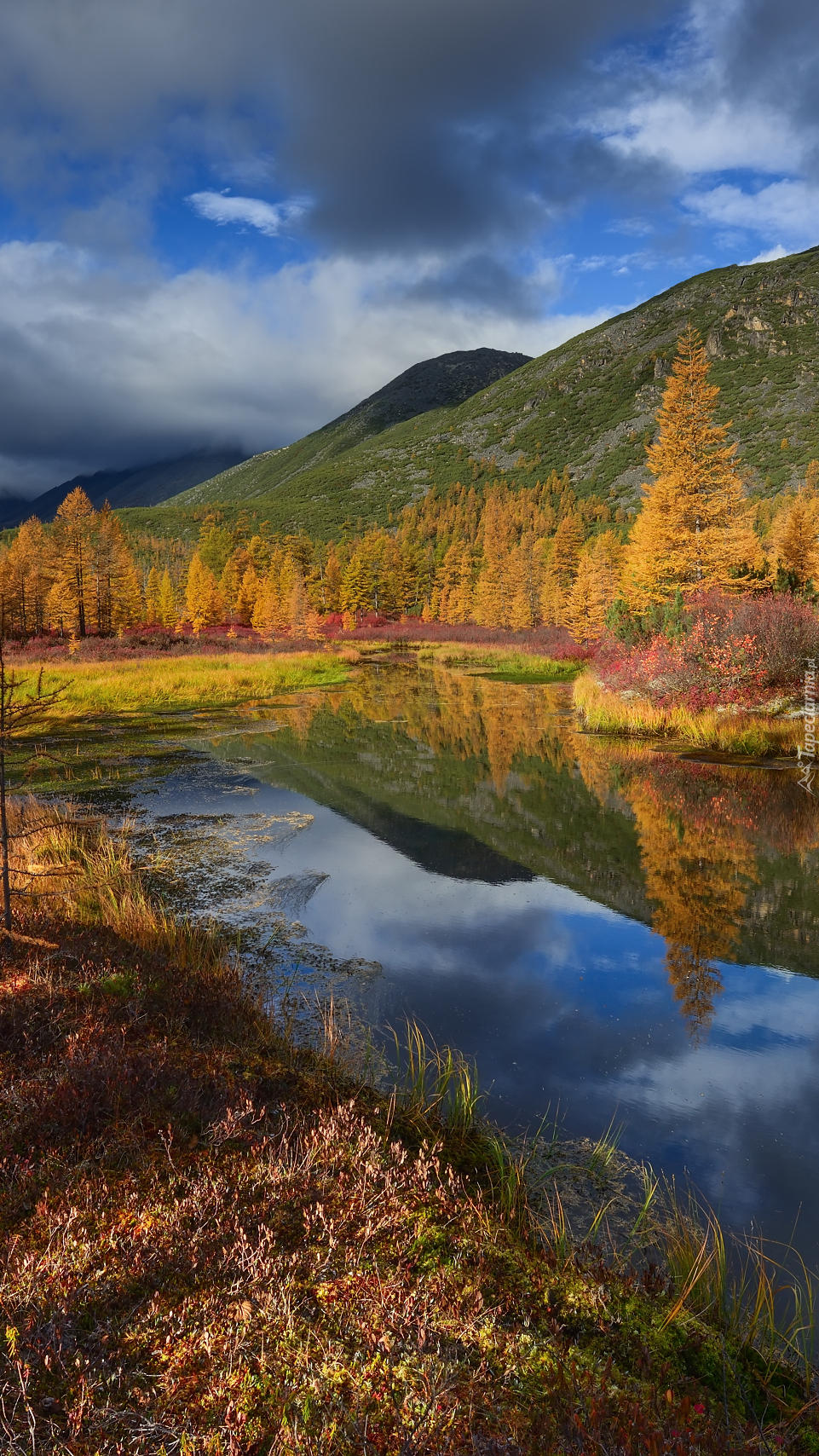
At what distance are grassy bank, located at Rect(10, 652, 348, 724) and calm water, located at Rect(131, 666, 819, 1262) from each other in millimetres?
12408

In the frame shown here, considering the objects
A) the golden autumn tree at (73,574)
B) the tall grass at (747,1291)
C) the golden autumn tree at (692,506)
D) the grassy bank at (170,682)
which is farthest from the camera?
the golden autumn tree at (73,574)

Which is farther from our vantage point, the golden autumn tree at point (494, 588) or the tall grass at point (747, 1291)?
the golden autumn tree at point (494, 588)

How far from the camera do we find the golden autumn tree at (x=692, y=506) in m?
32.1

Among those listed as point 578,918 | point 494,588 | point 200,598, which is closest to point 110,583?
point 200,598

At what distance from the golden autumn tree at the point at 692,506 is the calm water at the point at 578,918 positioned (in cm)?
1602

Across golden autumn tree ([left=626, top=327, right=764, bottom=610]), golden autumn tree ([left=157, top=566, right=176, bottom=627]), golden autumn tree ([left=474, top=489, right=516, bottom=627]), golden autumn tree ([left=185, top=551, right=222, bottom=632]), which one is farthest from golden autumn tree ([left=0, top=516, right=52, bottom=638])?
golden autumn tree ([left=626, top=327, right=764, bottom=610])

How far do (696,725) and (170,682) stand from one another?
25290 millimetres

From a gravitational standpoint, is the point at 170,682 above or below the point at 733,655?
below

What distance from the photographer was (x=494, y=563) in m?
92.4

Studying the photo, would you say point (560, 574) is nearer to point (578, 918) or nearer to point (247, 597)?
point (247, 597)

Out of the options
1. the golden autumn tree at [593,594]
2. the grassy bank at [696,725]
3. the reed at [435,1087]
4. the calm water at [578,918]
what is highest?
the golden autumn tree at [593,594]

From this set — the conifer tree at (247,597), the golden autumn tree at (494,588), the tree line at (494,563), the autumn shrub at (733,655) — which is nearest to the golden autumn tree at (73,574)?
the tree line at (494,563)

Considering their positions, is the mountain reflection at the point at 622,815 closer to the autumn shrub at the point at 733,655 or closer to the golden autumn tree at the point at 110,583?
the autumn shrub at the point at 733,655

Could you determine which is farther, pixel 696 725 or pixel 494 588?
pixel 494 588
